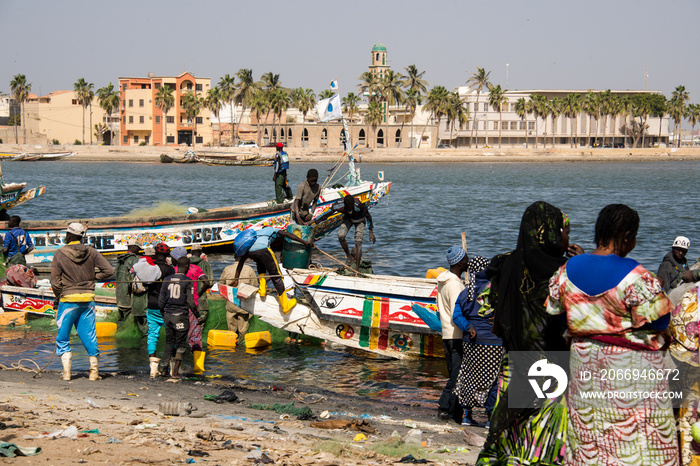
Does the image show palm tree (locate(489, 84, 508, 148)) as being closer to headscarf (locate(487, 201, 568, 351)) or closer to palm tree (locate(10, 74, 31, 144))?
palm tree (locate(10, 74, 31, 144))

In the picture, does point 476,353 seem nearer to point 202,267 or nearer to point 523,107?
point 202,267

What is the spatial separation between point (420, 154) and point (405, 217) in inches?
3151

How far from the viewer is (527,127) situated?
130125mm

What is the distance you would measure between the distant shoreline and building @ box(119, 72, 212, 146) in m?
5.79

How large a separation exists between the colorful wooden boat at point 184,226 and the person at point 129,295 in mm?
7179

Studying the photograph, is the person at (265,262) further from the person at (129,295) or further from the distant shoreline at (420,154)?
the distant shoreline at (420,154)

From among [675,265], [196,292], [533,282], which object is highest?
[533,282]

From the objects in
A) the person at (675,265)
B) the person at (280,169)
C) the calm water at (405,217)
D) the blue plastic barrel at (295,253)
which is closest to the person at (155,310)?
the calm water at (405,217)

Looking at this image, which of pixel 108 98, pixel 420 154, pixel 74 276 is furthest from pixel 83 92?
pixel 74 276

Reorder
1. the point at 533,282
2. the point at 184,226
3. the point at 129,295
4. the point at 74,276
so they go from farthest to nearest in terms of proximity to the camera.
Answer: the point at 184,226, the point at 129,295, the point at 74,276, the point at 533,282

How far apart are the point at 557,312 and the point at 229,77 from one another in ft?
390

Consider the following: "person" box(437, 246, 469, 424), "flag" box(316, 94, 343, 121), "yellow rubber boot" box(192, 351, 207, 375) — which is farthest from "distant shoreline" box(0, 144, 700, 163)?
"person" box(437, 246, 469, 424)

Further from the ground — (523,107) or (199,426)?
(523,107)

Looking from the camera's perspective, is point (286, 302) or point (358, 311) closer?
point (358, 311)
